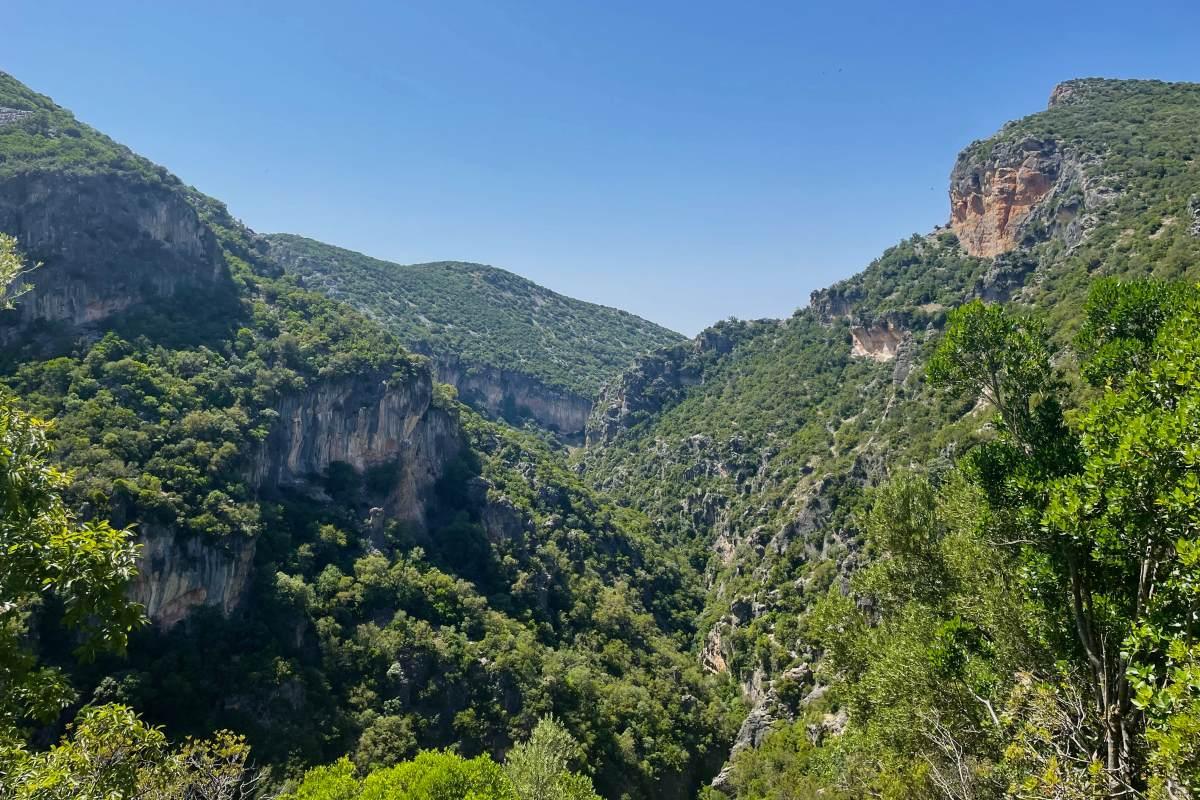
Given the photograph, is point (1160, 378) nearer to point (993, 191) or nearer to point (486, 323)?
point (993, 191)

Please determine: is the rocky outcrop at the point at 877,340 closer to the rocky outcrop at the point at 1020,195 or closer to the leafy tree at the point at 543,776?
the rocky outcrop at the point at 1020,195

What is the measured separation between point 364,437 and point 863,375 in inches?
3090

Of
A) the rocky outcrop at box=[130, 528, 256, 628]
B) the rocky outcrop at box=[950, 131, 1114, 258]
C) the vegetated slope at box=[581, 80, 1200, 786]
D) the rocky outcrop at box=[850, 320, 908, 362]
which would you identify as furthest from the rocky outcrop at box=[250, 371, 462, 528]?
the rocky outcrop at box=[950, 131, 1114, 258]

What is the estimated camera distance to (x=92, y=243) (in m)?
63.5

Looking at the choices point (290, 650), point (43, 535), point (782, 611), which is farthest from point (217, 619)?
point (782, 611)

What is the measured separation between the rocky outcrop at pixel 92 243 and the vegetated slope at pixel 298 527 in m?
0.24

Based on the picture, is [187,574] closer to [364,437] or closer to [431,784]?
[364,437]

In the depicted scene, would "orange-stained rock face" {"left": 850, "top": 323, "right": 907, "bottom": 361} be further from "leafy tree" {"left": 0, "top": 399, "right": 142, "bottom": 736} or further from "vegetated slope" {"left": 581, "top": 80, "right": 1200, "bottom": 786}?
"leafy tree" {"left": 0, "top": 399, "right": 142, "bottom": 736}

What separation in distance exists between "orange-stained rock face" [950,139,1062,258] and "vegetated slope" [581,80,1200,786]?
0.27 m

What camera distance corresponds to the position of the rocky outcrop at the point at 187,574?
41219mm

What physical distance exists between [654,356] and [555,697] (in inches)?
4350

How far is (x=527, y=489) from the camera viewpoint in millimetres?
91062

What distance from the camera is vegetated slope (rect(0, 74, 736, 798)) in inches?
1656

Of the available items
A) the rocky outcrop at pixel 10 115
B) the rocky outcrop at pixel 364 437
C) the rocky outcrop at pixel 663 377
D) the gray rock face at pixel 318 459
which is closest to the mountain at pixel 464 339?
the rocky outcrop at pixel 663 377
